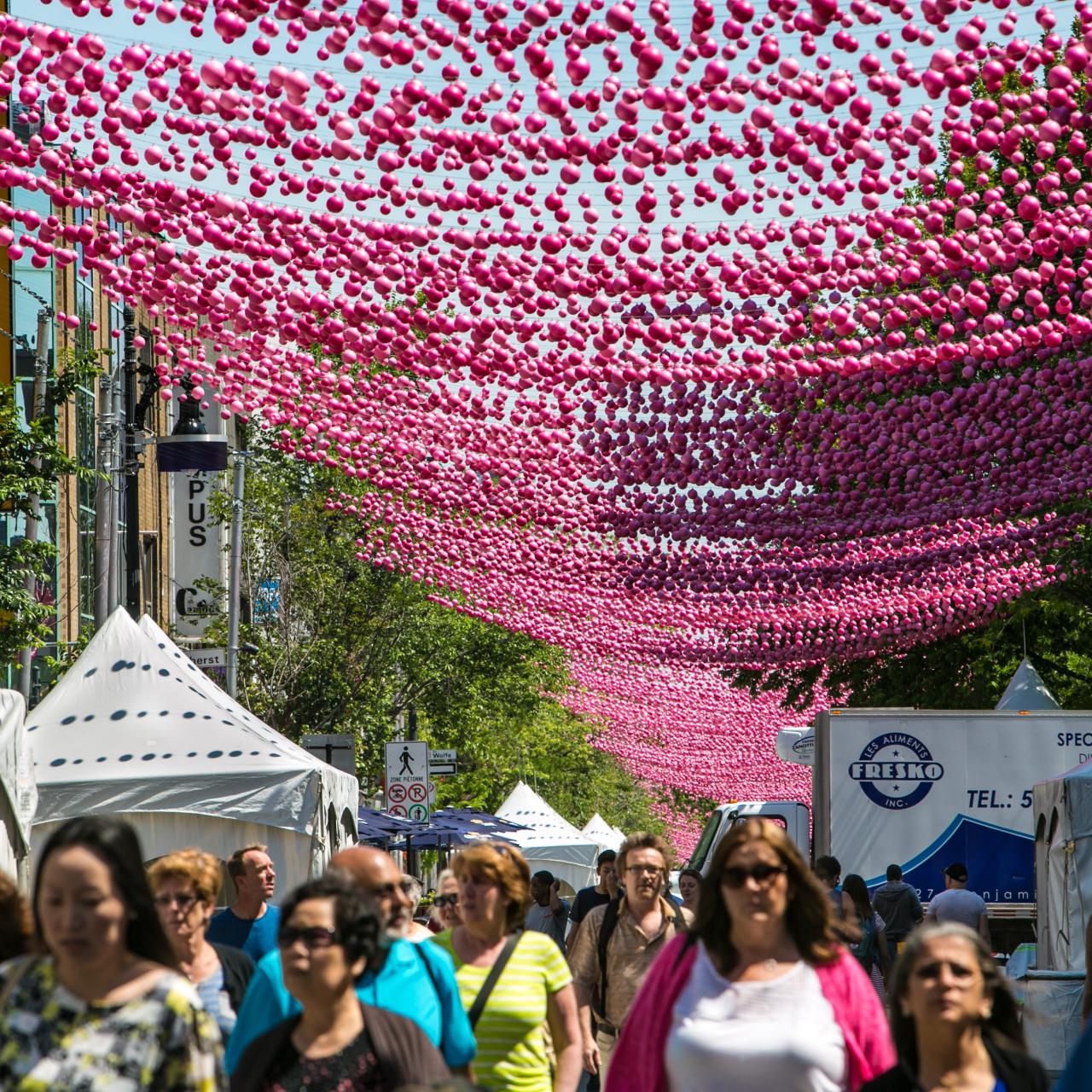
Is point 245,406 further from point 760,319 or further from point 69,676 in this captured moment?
point 760,319

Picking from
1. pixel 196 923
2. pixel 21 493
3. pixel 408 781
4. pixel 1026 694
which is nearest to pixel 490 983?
pixel 196 923

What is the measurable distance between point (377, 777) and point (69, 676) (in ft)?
108

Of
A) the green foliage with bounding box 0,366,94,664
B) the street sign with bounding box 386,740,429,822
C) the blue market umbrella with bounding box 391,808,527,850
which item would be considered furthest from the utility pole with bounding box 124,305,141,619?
the blue market umbrella with bounding box 391,808,527,850

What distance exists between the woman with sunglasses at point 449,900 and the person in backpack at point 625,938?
1.15 m

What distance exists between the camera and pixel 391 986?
5.30 metres

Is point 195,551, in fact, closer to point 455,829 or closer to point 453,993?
point 455,829

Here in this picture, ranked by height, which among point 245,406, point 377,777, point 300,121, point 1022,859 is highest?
point 300,121

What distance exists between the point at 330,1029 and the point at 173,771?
9.28m

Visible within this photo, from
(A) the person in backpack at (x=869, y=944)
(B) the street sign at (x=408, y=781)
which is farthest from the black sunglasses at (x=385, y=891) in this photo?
(B) the street sign at (x=408, y=781)

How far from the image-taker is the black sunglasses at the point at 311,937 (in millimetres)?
4762

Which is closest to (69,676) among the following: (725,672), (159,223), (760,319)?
(159,223)

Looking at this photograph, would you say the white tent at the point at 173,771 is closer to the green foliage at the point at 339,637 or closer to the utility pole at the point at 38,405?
the utility pole at the point at 38,405

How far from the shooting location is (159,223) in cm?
1102

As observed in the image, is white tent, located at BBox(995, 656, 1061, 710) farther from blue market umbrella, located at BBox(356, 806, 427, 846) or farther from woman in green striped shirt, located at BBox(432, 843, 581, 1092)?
woman in green striped shirt, located at BBox(432, 843, 581, 1092)
